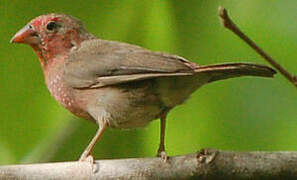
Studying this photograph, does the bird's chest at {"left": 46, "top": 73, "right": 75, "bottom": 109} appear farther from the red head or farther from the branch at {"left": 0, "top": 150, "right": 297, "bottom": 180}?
the branch at {"left": 0, "top": 150, "right": 297, "bottom": 180}

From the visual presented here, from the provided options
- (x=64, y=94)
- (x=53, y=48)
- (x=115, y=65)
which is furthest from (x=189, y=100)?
(x=53, y=48)

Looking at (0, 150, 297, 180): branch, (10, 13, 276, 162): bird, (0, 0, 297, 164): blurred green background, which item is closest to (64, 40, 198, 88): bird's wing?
(10, 13, 276, 162): bird

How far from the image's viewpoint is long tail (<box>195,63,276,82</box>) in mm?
2746

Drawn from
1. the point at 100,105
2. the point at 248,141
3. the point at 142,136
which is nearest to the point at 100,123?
the point at 100,105

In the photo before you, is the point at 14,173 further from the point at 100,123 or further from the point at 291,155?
the point at 291,155

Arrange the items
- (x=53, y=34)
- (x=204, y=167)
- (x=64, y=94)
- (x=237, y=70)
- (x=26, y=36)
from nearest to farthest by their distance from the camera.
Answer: (x=204, y=167)
(x=237, y=70)
(x=64, y=94)
(x=26, y=36)
(x=53, y=34)

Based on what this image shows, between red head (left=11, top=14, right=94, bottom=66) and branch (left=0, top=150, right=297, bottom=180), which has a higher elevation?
red head (left=11, top=14, right=94, bottom=66)

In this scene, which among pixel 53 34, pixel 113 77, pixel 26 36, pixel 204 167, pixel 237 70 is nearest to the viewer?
pixel 204 167

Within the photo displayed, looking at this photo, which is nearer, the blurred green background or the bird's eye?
the blurred green background

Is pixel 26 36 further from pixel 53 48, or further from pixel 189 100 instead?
pixel 189 100

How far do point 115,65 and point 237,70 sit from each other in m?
0.69

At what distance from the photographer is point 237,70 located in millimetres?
2855

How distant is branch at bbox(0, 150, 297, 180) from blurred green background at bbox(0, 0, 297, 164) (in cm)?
82

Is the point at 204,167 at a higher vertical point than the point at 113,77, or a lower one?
lower
